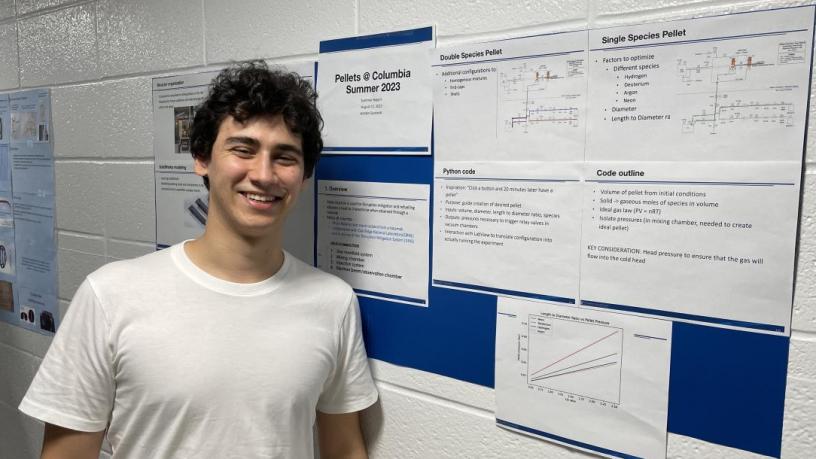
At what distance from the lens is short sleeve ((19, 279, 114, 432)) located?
1009 millimetres

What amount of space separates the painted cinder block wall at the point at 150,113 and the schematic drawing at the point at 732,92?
55 mm

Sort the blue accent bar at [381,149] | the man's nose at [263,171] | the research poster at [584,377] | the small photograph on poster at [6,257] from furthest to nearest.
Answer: the small photograph on poster at [6,257], the blue accent bar at [381,149], the man's nose at [263,171], the research poster at [584,377]

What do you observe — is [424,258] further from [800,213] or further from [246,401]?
[800,213]

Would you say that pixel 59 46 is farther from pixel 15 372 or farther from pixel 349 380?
pixel 349 380

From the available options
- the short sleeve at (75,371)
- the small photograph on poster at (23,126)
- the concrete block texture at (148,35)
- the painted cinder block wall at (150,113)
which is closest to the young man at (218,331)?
the short sleeve at (75,371)

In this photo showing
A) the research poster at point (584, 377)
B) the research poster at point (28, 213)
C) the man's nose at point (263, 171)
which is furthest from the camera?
the research poster at point (28, 213)

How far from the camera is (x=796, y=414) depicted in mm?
816

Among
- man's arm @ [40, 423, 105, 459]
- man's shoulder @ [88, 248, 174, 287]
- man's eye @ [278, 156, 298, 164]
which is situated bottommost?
man's arm @ [40, 423, 105, 459]

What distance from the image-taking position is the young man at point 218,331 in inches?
39.9

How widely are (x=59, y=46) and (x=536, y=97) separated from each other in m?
1.68

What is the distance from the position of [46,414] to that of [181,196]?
0.68 meters

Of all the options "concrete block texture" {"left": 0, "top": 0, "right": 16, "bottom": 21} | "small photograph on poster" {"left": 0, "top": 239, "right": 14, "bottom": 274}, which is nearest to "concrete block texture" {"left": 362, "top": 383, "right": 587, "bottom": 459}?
"small photograph on poster" {"left": 0, "top": 239, "right": 14, "bottom": 274}

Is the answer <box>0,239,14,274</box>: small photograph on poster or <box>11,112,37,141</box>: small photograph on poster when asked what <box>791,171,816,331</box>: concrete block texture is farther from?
<box>0,239,14,274</box>: small photograph on poster

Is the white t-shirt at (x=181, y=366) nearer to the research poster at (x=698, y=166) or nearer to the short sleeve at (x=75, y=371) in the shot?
the short sleeve at (x=75, y=371)
